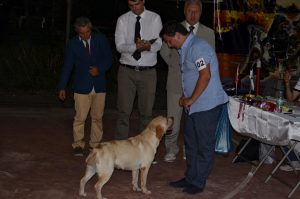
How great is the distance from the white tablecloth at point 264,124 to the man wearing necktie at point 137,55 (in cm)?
118

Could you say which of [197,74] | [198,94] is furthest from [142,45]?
[198,94]

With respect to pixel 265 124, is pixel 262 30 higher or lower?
higher

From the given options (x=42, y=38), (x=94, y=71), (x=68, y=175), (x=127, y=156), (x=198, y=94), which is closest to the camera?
(x=198, y=94)

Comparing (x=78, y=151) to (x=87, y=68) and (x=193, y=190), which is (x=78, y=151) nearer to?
(x=87, y=68)

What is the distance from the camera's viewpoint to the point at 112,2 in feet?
71.8

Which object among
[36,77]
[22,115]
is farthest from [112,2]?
[22,115]

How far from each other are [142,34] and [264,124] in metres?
2.09

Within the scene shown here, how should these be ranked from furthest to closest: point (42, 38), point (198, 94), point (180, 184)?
point (42, 38), point (180, 184), point (198, 94)

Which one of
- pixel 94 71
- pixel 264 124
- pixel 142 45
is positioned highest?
pixel 142 45

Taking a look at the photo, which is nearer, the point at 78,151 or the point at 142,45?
the point at 142,45

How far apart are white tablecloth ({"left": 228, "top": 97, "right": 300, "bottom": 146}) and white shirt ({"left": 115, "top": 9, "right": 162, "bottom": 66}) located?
4.05 ft

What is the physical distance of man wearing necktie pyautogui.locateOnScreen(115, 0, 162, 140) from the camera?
290 inches

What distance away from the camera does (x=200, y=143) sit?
20.7ft

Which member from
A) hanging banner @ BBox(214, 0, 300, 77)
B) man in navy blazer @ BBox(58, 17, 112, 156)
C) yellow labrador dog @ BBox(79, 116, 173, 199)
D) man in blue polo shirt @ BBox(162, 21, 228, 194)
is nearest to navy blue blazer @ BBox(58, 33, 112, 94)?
man in navy blazer @ BBox(58, 17, 112, 156)
